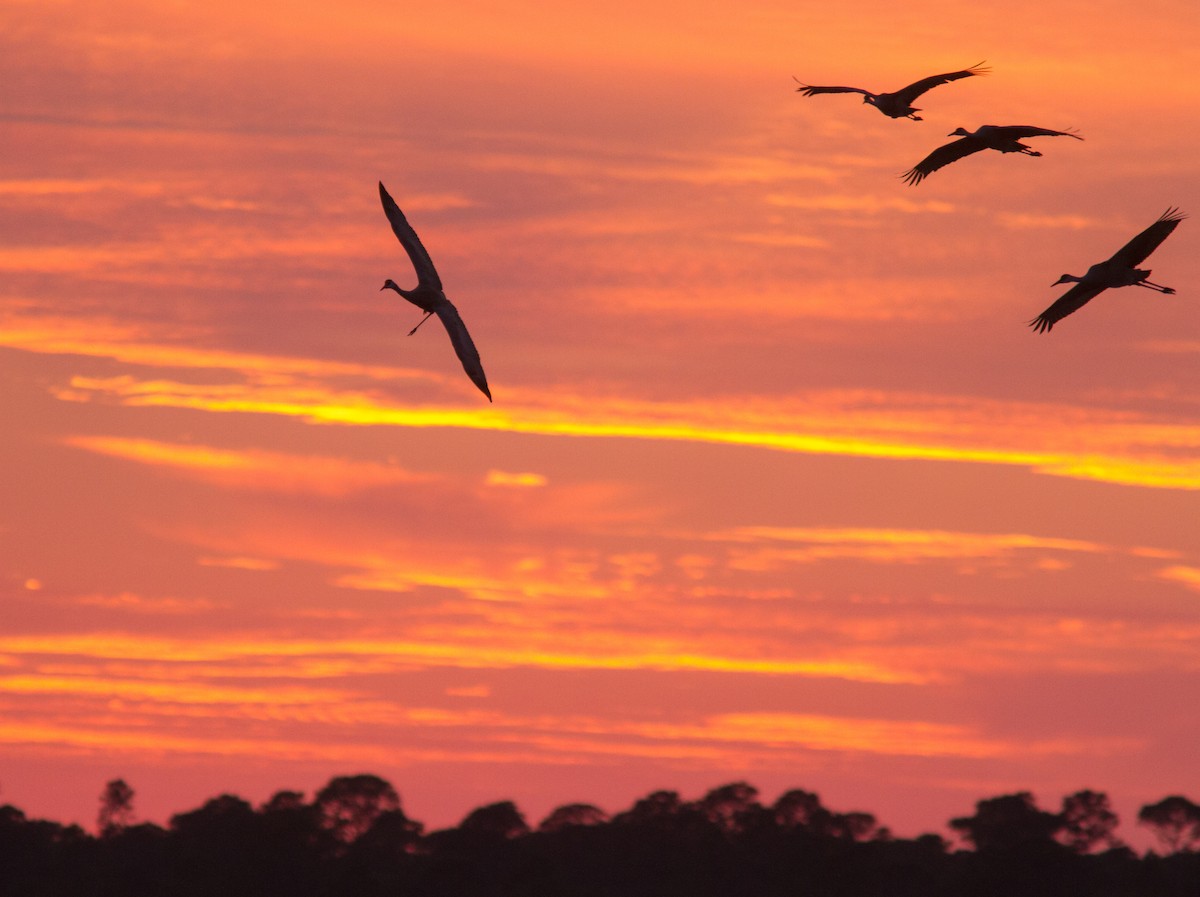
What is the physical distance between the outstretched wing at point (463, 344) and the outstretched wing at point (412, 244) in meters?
0.55

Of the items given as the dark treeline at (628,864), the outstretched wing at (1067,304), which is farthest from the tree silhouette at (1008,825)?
the outstretched wing at (1067,304)

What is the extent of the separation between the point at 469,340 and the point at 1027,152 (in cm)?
1205

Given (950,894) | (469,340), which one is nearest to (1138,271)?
(469,340)

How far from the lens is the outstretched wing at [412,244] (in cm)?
5034

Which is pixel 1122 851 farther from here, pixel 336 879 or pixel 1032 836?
pixel 336 879

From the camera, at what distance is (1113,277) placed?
53.2m

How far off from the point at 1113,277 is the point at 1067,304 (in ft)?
6.49

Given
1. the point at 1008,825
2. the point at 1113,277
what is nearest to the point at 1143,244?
the point at 1113,277

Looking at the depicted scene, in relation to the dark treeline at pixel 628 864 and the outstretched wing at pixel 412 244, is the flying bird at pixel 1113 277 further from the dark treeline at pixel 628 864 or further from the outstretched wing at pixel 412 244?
the dark treeline at pixel 628 864

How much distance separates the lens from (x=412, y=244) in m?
50.8

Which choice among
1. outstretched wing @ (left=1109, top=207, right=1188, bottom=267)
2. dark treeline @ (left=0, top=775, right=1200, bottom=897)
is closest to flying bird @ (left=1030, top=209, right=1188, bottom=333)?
outstretched wing @ (left=1109, top=207, right=1188, bottom=267)

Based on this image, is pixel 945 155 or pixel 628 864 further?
pixel 628 864

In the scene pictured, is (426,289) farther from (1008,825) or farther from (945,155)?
(1008,825)

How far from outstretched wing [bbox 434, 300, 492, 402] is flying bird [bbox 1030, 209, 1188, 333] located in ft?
42.6
